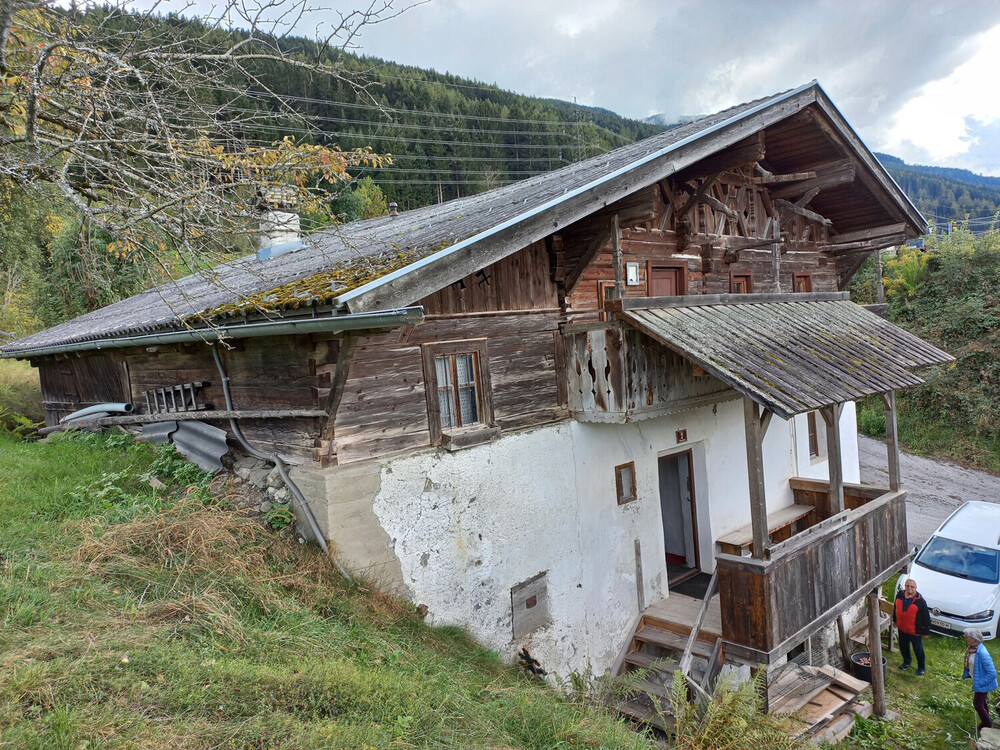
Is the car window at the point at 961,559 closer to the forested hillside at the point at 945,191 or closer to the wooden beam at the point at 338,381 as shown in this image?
the wooden beam at the point at 338,381

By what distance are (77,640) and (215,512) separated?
1.83m

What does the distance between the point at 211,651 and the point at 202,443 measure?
132 inches

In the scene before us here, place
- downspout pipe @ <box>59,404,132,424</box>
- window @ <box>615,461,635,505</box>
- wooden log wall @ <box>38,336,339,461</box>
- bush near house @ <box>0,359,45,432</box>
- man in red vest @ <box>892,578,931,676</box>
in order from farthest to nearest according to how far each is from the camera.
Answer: bush near house @ <box>0,359,45,432</box>
man in red vest @ <box>892,578,931,676</box>
downspout pipe @ <box>59,404,132,424</box>
window @ <box>615,461,635,505</box>
wooden log wall @ <box>38,336,339,461</box>

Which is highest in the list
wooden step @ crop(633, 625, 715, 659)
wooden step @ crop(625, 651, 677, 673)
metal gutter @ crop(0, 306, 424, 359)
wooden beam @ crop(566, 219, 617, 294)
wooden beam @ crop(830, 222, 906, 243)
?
wooden beam @ crop(830, 222, 906, 243)

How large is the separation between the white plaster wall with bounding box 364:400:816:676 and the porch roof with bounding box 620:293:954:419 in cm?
167

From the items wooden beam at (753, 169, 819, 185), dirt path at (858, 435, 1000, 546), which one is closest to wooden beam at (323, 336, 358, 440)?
wooden beam at (753, 169, 819, 185)

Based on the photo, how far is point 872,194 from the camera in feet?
35.5

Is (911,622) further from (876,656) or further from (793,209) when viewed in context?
(793,209)

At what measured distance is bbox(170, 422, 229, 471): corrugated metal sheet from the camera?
6.60 meters

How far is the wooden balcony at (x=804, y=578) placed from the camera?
6379 millimetres

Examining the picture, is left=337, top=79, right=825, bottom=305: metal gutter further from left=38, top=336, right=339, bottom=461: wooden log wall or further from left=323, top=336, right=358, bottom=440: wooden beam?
left=38, top=336, right=339, bottom=461: wooden log wall

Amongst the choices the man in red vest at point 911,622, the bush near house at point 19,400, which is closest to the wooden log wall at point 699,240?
the man in red vest at point 911,622

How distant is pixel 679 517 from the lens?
1020cm

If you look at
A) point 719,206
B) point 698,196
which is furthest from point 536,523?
point 719,206
